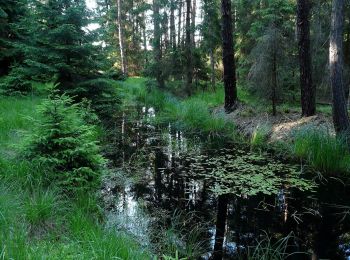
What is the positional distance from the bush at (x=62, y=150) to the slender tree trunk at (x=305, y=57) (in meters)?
6.49

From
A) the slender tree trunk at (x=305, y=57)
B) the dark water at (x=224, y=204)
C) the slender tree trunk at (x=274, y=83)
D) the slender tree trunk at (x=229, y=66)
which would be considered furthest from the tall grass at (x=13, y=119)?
the slender tree trunk at (x=305, y=57)

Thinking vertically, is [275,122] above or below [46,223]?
above

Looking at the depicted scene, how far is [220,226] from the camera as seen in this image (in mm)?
4469

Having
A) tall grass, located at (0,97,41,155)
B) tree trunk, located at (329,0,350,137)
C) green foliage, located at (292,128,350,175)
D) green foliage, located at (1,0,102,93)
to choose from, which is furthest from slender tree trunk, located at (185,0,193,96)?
green foliage, located at (292,128,350,175)

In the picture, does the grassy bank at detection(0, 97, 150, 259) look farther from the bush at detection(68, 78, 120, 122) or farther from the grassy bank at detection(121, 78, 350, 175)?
the bush at detection(68, 78, 120, 122)

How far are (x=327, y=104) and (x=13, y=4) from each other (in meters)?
13.7

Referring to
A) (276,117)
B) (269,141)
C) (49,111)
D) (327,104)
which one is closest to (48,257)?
(49,111)

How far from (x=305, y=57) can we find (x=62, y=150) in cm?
734

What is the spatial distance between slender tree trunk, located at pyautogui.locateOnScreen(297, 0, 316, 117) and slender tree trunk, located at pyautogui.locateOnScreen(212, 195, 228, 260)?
16.8ft

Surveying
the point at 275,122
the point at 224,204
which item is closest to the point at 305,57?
the point at 275,122

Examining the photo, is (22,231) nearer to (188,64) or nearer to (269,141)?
(269,141)

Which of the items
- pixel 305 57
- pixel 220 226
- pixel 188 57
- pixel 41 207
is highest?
pixel 188 57

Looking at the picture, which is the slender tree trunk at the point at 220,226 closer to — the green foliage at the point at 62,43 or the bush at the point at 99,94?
the bush at the point at 99,94

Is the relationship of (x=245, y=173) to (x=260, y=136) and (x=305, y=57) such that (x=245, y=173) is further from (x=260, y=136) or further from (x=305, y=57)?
(x=305, y=57)
